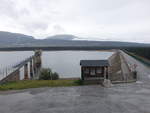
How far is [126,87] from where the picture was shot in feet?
69.2

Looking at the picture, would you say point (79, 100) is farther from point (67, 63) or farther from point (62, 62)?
point (62, 62)

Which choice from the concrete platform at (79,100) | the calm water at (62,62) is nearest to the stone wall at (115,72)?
the concrete platform at (79,100)

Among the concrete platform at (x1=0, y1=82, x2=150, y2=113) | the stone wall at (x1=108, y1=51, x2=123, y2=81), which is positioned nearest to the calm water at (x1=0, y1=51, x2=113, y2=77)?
the stone wall at (x1=108, y1=51, x2=123, y2=81)

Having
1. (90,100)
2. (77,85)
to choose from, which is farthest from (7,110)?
(77,85)

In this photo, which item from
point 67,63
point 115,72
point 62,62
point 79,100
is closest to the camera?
point 79,100

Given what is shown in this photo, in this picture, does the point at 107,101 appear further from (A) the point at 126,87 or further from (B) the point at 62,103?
(A) the point at 126,87

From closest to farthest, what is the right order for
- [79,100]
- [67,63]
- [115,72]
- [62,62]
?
[79,100] → [115,72] → [67,63] → [62,62]

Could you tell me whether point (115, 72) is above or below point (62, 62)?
above

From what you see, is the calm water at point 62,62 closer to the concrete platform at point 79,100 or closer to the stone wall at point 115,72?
the stone wall at point 115,72

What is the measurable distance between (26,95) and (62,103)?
446cm

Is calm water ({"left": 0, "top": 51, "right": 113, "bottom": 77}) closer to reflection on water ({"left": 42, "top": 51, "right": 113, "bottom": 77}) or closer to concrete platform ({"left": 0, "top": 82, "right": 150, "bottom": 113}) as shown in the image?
reflection on water ({"left": 42, "top": 51, "right": 113, "bottom": 77})

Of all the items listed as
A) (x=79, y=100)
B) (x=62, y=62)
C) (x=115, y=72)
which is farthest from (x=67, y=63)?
(x=79, y=100)

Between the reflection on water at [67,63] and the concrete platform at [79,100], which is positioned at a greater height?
the concrete platform at [79,100]

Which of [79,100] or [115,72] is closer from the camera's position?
[79,100]
